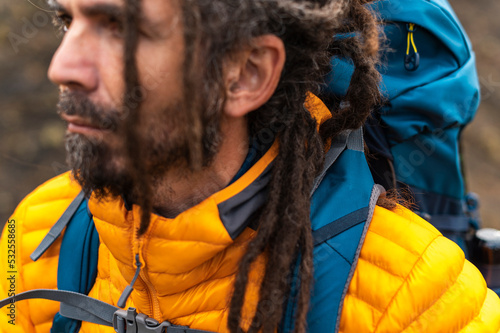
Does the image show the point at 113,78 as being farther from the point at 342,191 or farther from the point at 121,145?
the point at 342,191

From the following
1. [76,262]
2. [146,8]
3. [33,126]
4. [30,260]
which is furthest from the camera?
[33,126]

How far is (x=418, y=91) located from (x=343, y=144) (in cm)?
44

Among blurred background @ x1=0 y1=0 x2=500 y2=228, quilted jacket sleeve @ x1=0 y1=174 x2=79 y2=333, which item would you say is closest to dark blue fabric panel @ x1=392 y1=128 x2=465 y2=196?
quilted jacket sleeve @ x1=0 y1=174 x2=79 y2=333

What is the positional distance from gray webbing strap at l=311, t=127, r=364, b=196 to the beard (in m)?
0.42

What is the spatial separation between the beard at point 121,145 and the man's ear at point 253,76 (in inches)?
3.7

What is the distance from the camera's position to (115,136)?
1473mm

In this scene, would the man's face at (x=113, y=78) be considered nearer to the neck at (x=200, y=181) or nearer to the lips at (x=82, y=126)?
the lips at (x=82, y=126)

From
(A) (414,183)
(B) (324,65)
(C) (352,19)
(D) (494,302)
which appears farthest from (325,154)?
(D) (494,302)

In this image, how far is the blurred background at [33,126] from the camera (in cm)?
524

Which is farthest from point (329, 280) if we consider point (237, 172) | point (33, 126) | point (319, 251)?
point (33, 126)

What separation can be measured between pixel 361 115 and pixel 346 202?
0.33m

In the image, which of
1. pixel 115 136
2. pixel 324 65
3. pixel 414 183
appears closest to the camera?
pixel 115 136

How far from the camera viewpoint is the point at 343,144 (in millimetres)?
1739

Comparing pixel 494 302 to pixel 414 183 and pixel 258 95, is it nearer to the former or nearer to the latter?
pixel 414 183
